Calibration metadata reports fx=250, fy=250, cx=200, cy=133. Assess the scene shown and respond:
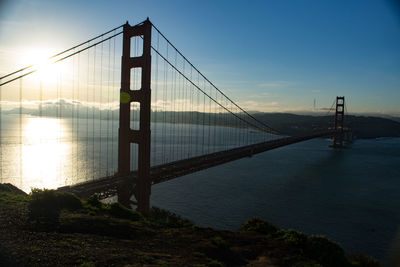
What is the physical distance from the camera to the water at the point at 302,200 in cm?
2453

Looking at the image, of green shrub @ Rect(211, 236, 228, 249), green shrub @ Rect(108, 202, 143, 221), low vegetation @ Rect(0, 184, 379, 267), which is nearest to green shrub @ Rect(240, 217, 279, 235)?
low vegetation @ Rect(0, 184, 379, 267)

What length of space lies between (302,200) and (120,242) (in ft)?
100

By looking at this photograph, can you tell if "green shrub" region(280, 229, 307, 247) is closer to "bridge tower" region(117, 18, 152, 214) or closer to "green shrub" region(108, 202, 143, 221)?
"green shrub" region(108, 202, 143, 221)

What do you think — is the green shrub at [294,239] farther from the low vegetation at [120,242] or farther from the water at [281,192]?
the water at [281,192]

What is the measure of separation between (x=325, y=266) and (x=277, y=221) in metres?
16.8

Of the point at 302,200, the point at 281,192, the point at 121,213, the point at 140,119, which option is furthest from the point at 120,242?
the point at 281,192

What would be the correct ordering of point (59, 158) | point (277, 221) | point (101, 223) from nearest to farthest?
1. point (101, 223)
2. point (277, 221)
3. point (59, 158)

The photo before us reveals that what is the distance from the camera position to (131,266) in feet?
22.9

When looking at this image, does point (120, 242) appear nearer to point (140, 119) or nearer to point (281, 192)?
point (140, 119)

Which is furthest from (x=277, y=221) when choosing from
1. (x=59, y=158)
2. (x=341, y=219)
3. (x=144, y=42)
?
(x=59, y=158)

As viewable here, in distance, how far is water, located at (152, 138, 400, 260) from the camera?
24531 mm

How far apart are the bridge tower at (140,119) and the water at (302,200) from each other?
32.6 feet

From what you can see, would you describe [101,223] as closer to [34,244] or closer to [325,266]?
[34,244]

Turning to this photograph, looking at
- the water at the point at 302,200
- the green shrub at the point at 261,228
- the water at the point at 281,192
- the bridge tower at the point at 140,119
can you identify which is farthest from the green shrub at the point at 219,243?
the water at the point at 302,200
